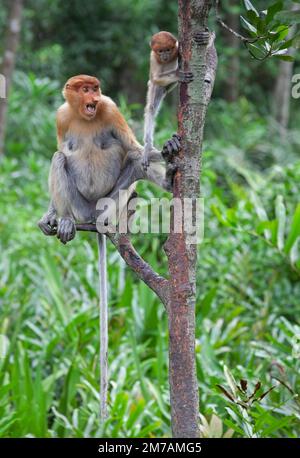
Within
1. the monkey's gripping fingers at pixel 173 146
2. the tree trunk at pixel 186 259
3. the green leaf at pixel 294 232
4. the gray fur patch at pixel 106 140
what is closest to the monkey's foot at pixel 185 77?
the tree trunk at pixel 186 259

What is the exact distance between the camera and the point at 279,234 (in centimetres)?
381

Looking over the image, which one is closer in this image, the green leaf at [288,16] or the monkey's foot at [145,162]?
the green leaf at [288,16]

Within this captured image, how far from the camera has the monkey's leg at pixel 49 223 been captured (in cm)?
250

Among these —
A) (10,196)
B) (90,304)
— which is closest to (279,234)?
(90,304)

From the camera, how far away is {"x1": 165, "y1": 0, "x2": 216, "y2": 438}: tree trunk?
180 cm

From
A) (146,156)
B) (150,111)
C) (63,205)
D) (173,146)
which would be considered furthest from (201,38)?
(63,205)

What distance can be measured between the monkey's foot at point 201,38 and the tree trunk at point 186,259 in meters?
0.01

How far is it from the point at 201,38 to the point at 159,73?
62cm

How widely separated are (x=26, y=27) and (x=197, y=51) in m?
9.72

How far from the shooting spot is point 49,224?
8.52 ft

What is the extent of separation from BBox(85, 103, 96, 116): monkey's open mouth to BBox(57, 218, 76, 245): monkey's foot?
391mm

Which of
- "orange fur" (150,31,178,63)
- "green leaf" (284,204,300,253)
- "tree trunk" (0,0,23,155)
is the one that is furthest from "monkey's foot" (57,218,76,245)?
"tree trunk" (0,0,23,155)

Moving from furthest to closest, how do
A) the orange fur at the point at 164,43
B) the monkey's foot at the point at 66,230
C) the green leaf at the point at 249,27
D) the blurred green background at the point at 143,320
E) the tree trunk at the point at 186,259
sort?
the blurred green background at the point at 143,320
the monkey's foot at the point at 66,230
the orange fur at the point at 164,43
the tree trunk at the point at 186,259
the green leaf at the point at 249,27

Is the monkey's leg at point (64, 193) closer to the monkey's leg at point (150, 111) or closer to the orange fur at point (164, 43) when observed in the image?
the monkey's leg at point (150, 111)
